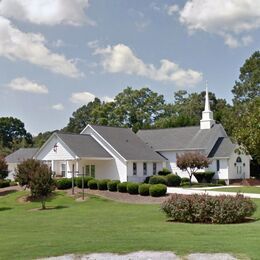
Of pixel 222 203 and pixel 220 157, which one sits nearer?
pixel 222 203

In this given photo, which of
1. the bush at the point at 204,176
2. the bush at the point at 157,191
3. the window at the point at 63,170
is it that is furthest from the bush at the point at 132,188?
the bush at the point at 204,176

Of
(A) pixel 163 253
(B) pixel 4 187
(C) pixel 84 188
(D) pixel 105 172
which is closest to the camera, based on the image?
(A) pixel 163 253

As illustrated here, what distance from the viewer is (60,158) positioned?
47438mm

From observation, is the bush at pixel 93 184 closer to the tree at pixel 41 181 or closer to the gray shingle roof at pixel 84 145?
the gray shingle roof at pixel 84 145

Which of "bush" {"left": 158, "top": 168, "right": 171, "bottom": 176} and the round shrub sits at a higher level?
"bush" {"left": 158, "top": 168, "right": 171, "bottom": 176}

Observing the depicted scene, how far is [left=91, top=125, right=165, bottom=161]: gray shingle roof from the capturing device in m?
50.3

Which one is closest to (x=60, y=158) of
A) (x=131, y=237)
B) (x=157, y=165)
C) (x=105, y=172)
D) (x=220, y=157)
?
(x=105, y=172)

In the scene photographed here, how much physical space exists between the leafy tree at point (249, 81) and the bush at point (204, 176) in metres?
23.7

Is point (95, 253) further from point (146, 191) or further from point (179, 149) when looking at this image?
point (179, 149)

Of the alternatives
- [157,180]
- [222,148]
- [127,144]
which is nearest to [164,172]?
[127,144]

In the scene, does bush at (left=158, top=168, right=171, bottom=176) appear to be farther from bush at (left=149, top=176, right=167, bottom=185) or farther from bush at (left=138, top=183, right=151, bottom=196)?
bush at (left=138, top=183, right=151, bottom=196)

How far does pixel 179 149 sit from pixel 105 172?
974cm

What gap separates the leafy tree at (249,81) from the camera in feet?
242

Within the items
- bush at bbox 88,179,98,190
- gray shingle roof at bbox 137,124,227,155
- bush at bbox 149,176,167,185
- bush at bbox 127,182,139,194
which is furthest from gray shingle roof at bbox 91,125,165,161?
bush at bbox 127,182,139,194
